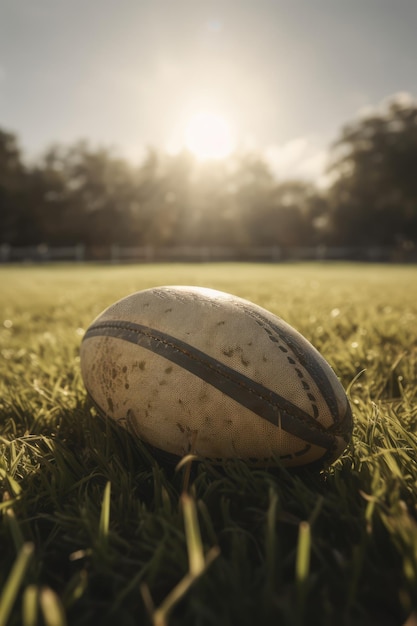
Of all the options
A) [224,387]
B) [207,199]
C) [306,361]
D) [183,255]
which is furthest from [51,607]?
[207,199]

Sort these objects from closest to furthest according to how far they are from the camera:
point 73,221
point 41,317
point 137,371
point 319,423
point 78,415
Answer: point 319,423 → point 137,371 → point 78,415 → point 41,317 → point 73,221

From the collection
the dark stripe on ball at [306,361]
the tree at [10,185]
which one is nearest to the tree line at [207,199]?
the tree at [10,185]

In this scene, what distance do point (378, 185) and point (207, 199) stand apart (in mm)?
16971

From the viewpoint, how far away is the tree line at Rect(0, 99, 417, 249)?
134ft

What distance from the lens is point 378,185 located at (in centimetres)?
4325

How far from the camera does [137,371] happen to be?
142cm

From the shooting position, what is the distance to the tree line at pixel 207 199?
40.9 metres

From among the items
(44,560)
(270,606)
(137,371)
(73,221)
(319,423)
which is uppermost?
(73,221)

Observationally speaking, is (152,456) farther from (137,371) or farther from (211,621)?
(211,621)

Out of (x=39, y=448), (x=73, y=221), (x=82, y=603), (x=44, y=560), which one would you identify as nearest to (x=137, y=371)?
(x=39, y=448)

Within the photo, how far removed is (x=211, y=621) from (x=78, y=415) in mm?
1134

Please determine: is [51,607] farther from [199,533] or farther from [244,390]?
[244,390]

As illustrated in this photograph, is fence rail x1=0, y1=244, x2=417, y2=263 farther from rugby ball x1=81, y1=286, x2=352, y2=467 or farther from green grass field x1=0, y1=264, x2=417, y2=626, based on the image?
green grass field x1=0, y1=264, x2=417, y2=626

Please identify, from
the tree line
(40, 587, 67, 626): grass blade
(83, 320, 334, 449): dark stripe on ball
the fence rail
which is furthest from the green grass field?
the tree line
